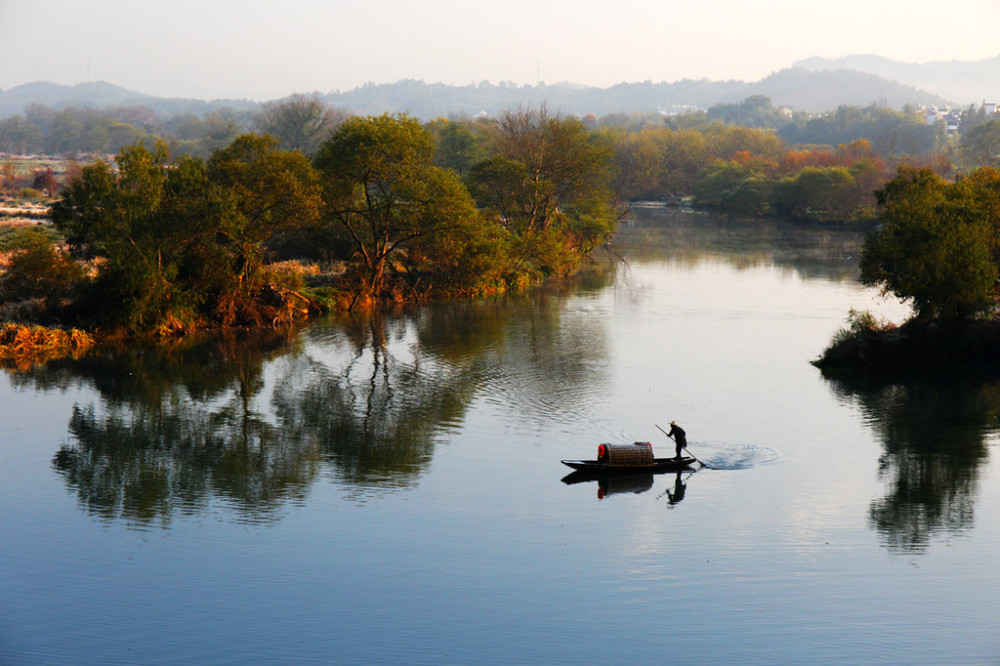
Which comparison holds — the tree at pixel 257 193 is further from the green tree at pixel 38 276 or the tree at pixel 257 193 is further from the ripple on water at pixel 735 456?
the ripple on water at pixel 735 456

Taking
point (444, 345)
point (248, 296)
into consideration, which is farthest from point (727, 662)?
point (248, 296)

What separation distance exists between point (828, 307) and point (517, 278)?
2022 centimetres

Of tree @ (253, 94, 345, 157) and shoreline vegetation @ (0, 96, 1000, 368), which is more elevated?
tree @ (253, 94, 345, 157)

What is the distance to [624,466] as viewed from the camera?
2547 centimetres

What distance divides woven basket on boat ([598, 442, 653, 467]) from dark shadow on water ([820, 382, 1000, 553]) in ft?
19.0

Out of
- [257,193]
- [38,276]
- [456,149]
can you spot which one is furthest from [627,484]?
[456,149]

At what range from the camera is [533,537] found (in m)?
21.5

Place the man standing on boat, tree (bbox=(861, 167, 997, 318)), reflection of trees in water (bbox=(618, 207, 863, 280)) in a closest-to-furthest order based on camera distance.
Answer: the man standing on boat
tree (bbox=(861, 167, 997, 318))
reflection of trees in water (bbox=(618, 207, 863, 280))

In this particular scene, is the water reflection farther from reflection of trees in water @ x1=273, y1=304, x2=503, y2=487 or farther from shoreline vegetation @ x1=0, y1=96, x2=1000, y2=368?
shoreline vegetation @ x1=0, y1=96, x2=1000, y2=368

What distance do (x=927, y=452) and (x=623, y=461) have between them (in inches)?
385

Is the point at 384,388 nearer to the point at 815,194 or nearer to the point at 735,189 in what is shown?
the point at 815,194

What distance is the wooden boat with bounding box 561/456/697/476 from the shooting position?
2519 centimetres

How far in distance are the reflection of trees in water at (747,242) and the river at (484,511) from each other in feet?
101

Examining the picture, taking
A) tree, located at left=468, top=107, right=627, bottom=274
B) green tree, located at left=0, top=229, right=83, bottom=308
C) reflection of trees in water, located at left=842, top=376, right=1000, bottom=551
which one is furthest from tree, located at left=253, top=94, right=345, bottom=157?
reflection of trees in water, located at left=842, top=376, right=1000, bottom=551
